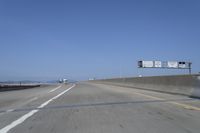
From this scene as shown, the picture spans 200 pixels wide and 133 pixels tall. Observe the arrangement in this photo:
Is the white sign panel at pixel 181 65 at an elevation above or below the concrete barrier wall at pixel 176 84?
above

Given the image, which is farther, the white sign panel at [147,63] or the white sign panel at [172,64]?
the white sign panel at [172,64]

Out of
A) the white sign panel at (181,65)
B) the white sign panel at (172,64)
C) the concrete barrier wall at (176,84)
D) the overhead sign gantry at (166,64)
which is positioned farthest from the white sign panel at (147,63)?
the concrete barrier wall at (176,84)

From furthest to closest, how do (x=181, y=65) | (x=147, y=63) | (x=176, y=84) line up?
(x=181, y=65) → (x=147, y=63) → (x=176, y=84)

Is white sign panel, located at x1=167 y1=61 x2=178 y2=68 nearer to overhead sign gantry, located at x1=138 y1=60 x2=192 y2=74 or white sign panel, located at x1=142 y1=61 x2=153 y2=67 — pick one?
overhead sign gantry, located at x1=138 y1=60 x2=192 y2=74

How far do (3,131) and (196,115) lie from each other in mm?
5895

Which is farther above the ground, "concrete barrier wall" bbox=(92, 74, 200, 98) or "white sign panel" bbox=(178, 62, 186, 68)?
"white sign panel" bbox=(178, 62, 186, 68)

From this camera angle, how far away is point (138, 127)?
882cm

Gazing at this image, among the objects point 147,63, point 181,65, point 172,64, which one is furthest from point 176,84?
point 181,65

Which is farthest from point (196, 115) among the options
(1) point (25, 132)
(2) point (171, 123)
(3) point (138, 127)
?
(1) point (25, 132)

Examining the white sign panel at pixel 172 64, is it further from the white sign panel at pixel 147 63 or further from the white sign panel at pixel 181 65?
the white sign panel at pixel 147 63

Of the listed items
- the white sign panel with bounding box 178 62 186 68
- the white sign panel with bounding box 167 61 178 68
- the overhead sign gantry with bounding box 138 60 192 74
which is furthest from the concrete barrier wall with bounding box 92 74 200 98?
A: the white sign panel with bounding box 178 62 186 68

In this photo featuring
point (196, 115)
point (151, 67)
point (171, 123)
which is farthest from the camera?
point (151, 67)

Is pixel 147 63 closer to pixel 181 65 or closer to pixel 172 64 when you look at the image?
pixel 172 64

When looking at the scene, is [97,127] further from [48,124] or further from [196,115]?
[196,115]
